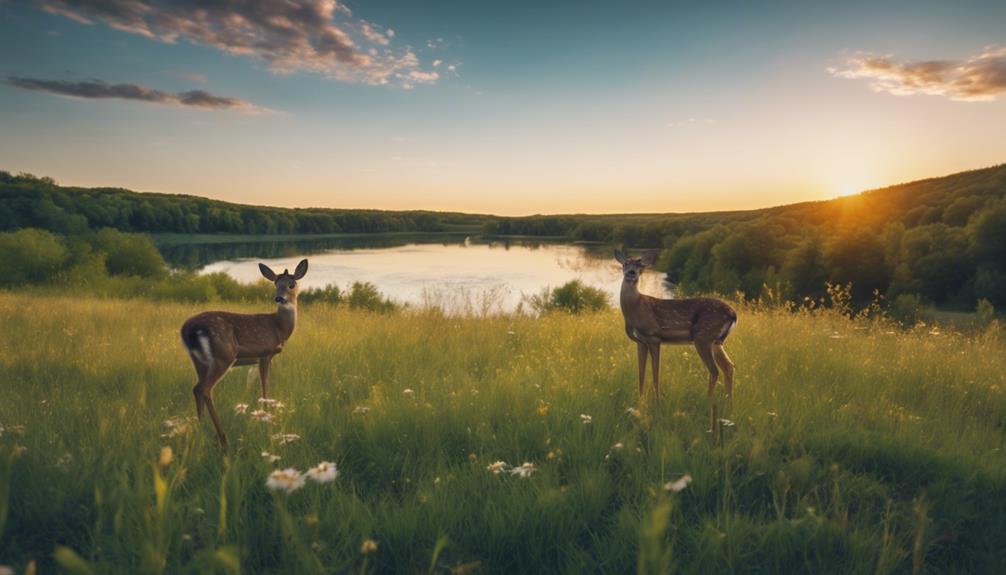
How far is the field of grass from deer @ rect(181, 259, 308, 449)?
395 millimetres

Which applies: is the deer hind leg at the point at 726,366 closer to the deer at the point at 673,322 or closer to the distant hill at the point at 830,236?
the deer at the point at 673,322

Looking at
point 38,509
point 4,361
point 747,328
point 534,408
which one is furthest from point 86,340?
point 747,328

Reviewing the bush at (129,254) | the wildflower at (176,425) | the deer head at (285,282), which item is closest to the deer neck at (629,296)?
the deer head at (285,282)

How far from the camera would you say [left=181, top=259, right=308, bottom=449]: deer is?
411 cm

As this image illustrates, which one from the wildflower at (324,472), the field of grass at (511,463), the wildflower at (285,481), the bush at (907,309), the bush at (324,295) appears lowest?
the bush at (907,309)

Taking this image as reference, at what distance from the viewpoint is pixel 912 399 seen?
19.1 ft

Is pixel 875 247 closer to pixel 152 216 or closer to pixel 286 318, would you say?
pixel 286 318

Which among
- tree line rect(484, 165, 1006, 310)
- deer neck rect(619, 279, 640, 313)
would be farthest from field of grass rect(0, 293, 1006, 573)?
tree line rect(484, 165, 1006, 310)

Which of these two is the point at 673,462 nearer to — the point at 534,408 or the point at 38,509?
the point at 534,408

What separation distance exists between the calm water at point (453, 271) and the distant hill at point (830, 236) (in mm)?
8998

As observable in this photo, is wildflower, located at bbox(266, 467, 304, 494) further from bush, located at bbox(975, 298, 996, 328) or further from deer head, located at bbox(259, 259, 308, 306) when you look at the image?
bush, located at bbox(975, 298, 996, 328)

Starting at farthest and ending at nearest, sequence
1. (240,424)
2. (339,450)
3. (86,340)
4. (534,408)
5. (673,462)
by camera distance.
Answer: (86,340)
(534,408)
(240,424)
(339,450)
(673,462)

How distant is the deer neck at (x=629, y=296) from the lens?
5.05 meters

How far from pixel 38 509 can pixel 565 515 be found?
11.3 feet
